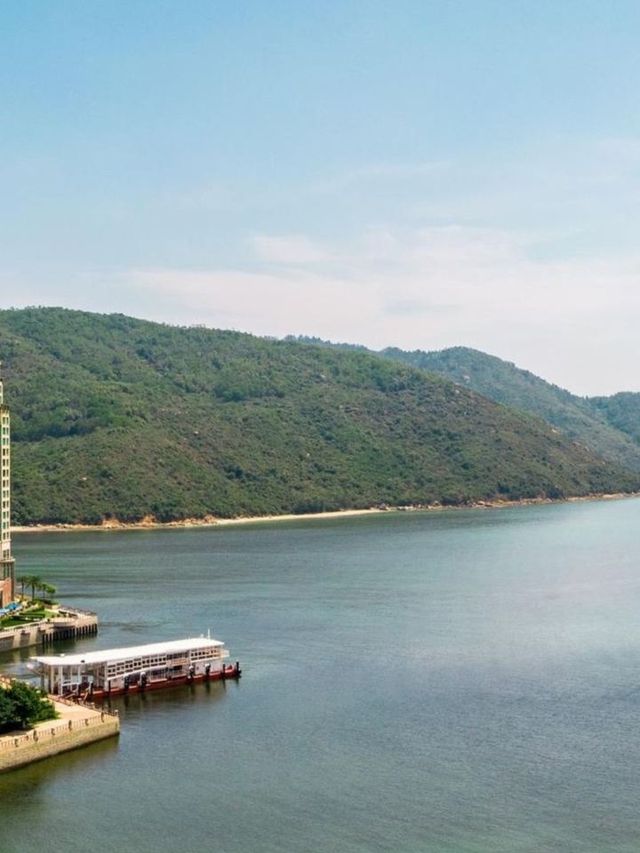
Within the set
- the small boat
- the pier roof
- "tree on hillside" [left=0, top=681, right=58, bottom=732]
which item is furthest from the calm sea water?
the pier roof

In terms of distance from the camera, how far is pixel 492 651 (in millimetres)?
75562

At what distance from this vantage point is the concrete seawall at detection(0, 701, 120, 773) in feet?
164

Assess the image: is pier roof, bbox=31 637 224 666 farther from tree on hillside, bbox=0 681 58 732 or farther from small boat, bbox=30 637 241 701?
tree on hillside, bbox=0 681 58 732

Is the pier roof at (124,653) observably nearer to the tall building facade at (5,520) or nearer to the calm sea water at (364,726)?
the calm sea water at (364,726)

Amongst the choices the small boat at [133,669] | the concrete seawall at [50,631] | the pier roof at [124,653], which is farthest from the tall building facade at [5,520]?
the small boat at [133,669]

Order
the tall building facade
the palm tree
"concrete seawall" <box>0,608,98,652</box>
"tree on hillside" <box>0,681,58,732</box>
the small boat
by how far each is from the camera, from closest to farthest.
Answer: "tree on hillside" <box>0,681,58,732</box> → the small boat → "concrete seawall" <box>0,608,98,652</box> → the tall building facade → the palm tree

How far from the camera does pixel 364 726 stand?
57312 millimetres

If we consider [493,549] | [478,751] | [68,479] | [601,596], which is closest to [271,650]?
[478,751]

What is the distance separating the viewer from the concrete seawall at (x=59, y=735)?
49844mm

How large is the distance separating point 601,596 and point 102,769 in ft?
196

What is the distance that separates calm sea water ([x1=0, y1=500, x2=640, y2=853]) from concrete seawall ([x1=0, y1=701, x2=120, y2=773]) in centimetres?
70

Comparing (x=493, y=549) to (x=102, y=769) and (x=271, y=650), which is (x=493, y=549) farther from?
(x=102, y=769)

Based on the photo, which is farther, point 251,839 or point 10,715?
point 10,715

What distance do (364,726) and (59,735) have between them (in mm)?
14463
